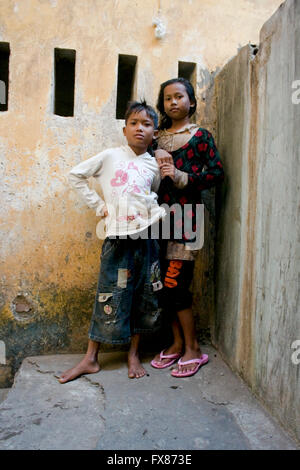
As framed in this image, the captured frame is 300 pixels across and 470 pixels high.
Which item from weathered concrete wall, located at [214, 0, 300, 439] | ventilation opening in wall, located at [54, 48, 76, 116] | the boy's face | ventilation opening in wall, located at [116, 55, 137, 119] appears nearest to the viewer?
weathered concrete wall, located at [214, 0, 300, 439]

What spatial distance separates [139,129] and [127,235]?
58 cm

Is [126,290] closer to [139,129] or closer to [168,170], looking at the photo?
[168,170]

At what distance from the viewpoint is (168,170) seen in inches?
84.9

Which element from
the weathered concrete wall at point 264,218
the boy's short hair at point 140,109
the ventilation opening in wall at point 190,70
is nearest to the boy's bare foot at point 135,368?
the weathered concrete wall at point 264,218

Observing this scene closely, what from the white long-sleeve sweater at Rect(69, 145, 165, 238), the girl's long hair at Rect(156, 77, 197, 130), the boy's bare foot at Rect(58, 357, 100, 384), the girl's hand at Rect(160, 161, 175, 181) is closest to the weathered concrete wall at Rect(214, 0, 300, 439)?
the girl's long hair at Rect(156, 77, 197, 130)

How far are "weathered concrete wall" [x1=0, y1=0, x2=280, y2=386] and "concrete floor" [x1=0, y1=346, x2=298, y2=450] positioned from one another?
1.18 ft

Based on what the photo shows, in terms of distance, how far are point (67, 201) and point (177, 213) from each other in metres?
0.70

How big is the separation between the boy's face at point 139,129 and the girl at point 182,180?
0.13 m

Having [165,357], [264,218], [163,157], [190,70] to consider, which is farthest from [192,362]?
[190,70]

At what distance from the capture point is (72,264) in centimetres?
248

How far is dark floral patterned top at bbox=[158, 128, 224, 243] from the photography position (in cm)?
222

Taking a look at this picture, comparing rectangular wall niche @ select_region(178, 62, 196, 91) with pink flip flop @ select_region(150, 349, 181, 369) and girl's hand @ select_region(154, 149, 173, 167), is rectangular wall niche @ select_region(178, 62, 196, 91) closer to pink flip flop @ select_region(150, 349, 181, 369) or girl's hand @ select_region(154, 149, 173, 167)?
girl's hand @ select_region(154, 149, 173, 167)

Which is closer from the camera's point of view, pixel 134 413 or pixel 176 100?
pixel 134 413

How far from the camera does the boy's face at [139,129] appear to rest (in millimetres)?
2109
